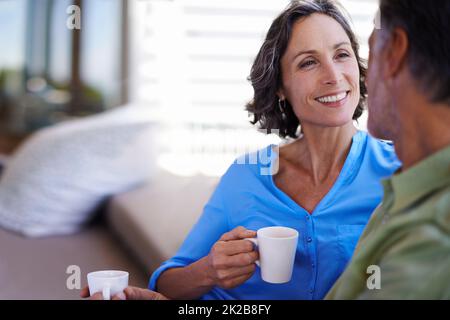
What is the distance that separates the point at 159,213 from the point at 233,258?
1.67 ft

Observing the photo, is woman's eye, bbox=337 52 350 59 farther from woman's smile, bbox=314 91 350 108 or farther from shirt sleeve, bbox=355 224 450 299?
shirt sleeve, bbox=355 224 450 299

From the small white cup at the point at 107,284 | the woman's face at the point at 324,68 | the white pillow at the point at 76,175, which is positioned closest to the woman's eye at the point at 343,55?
the woman's face at the point at 324,68

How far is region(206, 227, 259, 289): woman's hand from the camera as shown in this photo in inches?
28.0

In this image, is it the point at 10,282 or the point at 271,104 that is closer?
the point at 271,104

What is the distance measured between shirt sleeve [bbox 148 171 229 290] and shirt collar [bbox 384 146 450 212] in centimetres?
30

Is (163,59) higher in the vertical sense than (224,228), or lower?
higher

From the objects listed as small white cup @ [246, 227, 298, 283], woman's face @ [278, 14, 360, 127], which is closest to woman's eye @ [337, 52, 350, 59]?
woman's face @ [278, 14, 360, 127]

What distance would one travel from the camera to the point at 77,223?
1487mm

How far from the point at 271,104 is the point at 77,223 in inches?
35.4

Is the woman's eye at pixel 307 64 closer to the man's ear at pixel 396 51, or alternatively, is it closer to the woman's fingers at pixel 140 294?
the man's ear at pixel 396 51
